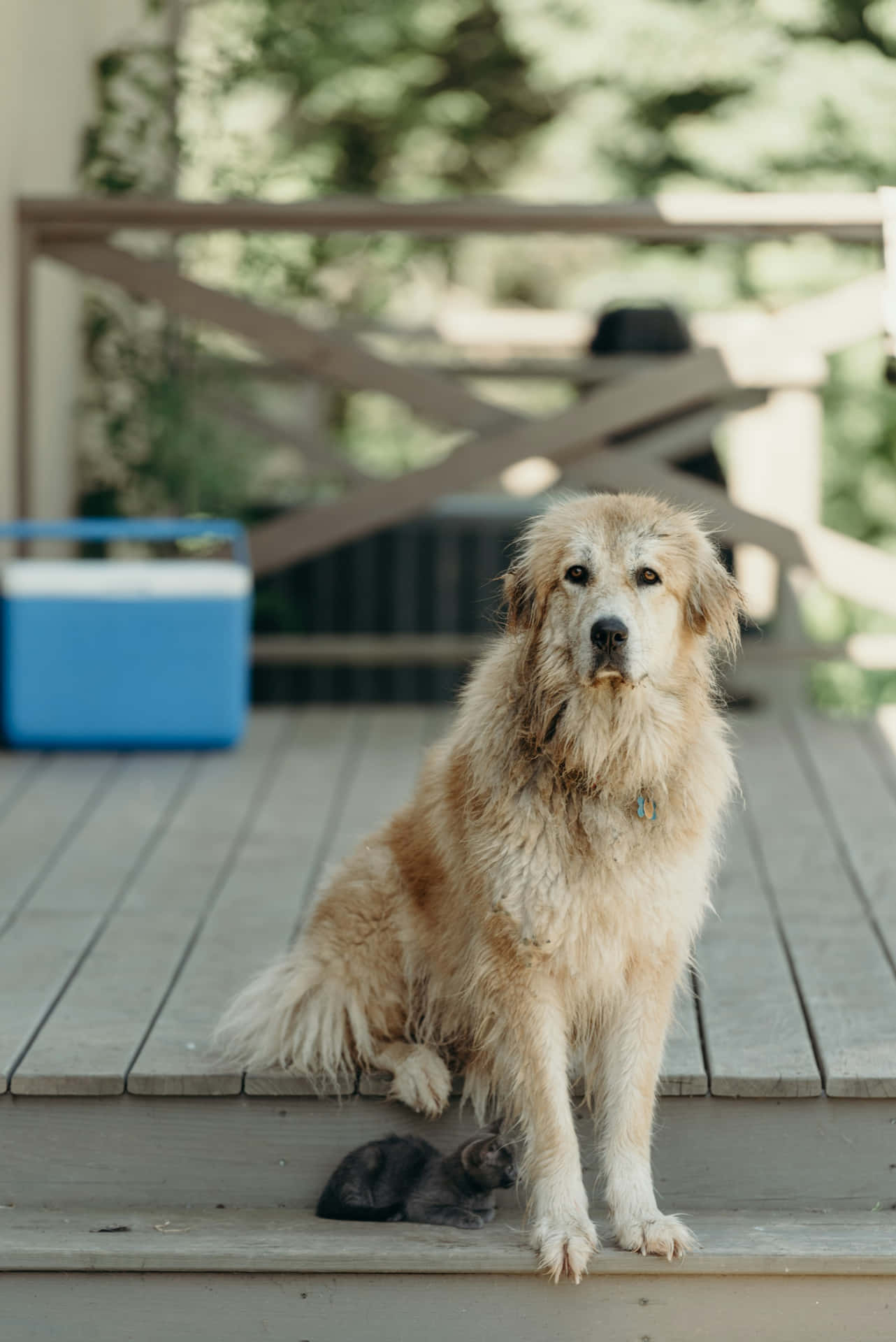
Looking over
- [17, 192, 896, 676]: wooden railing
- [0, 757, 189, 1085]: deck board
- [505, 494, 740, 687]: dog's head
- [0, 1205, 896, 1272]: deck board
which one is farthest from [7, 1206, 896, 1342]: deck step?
[17, 192, 896, 676]: wooden railing

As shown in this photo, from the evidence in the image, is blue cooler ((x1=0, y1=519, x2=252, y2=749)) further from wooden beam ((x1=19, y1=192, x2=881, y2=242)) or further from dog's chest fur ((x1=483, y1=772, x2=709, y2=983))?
dog's chest fur ((x1=483, y1=772, x2=709, y2=983))

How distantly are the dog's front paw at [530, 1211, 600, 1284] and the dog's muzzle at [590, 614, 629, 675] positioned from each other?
79 cm

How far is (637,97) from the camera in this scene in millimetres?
10555

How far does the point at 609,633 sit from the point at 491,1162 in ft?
2.66

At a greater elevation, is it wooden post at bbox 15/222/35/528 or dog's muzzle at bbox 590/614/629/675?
wooden post at bbox 15/222/35/528

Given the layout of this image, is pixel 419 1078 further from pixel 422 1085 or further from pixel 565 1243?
pixel 565 1243

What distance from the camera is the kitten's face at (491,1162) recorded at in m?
2.30

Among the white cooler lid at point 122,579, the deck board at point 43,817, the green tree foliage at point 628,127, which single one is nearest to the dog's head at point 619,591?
the deck board at point 43,817

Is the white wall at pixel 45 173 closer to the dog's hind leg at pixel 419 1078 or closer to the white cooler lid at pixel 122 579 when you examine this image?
the white cooler lid at pixel 122 579

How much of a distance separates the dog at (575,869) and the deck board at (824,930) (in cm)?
35

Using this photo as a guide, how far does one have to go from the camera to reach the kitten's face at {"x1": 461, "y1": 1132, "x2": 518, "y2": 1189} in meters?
2.30

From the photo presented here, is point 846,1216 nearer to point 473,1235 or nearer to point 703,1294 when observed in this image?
point 703,1294

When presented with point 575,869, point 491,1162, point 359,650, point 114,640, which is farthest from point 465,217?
point 491,1162

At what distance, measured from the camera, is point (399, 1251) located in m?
2.23
